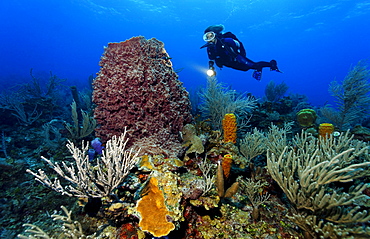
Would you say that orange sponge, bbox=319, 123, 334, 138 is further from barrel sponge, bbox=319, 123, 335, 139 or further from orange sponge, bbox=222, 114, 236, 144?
orange sponge, bbox=222, 114, 236, 144

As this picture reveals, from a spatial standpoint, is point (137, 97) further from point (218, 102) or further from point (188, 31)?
point (188, 31)

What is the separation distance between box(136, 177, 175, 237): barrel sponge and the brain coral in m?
1.03

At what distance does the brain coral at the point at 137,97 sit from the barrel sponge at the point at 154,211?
1029mm

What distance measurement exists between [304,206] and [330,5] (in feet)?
207

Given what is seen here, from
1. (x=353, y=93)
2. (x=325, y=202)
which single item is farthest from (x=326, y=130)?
(x=353, y=93)

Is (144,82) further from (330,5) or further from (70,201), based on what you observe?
(330,5)

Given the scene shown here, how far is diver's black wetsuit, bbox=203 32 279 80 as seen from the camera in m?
7.51

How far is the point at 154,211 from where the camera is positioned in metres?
2.15

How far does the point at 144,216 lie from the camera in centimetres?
212

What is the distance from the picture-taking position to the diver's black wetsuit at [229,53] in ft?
24.6

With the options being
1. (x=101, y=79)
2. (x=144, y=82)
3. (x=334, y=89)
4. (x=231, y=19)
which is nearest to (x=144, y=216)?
(x=144, y=82)

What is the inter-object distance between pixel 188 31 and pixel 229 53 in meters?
77.3

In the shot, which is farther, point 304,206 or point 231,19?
point 231,19

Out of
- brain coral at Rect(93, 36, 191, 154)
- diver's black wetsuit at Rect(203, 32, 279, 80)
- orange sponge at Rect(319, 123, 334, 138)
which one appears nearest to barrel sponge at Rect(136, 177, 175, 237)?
brain coral at Rect(93, 36, 191, 154)
